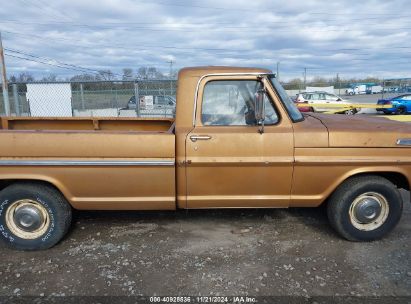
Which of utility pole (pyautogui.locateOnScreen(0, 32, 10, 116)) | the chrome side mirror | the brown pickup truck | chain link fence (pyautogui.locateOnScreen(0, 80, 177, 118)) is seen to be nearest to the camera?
the chrome side mirror

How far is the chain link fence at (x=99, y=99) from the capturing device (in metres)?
11.2

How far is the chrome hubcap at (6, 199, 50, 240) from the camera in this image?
3.66 metres

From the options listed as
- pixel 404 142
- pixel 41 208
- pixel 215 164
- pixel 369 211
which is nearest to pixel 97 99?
pixel 41 208

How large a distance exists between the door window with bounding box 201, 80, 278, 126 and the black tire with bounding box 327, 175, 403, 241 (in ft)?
3.97

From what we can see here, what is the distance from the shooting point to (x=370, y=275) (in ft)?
10.6

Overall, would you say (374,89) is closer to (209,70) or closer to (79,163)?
(209,70)

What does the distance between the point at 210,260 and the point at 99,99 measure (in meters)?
11.1

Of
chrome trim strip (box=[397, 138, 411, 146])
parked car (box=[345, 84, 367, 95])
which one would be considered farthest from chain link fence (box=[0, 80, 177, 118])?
parked car (box=[345, 84, 367, 95])

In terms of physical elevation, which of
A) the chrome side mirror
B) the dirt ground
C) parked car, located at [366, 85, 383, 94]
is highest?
parked car, located at [366, 85, 383, 94]

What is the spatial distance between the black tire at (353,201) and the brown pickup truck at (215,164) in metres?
0.01

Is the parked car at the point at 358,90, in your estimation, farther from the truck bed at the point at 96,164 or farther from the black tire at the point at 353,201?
the truck bed at the point at 96,164

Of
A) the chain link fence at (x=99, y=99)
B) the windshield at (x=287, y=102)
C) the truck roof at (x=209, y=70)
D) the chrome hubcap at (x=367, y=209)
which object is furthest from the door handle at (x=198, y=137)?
the chain link fence at (x=99, y=99)

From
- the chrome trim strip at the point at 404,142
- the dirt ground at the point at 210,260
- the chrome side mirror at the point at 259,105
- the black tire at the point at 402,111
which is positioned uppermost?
the chrome side mirror at the point at 259,105

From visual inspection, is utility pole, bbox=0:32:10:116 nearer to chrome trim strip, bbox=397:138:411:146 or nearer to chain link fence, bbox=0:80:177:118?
chain link fence, bbox=0:80:177:118
